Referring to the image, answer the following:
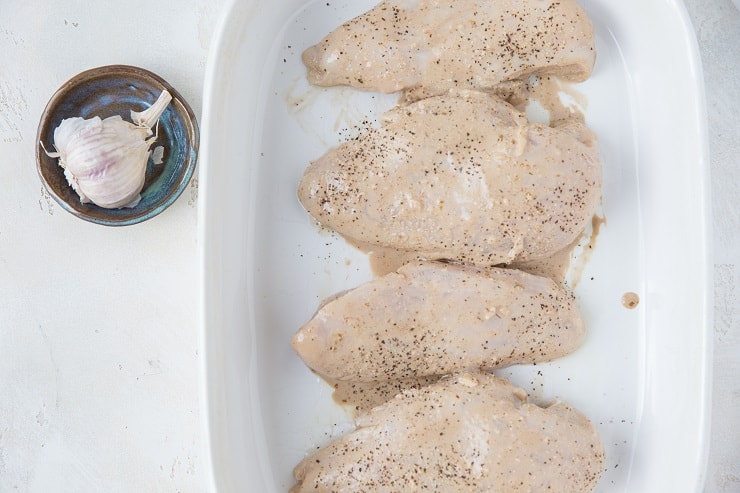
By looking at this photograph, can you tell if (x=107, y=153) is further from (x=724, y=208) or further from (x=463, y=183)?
(x=724, y=208)

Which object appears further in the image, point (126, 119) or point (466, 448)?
point (126, 119)

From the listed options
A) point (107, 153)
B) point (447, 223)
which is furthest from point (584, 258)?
point (107, 153)

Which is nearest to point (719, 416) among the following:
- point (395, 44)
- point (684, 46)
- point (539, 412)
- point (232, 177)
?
point (539, 412)

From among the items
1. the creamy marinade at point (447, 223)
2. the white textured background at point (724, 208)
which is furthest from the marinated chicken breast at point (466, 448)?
the white textured background at point (724, 208)

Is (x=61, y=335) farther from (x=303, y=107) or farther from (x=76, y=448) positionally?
(x=303, y=107)

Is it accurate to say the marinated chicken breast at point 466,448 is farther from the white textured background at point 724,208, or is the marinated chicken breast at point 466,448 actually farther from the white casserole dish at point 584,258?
the white textured background at point 724,208
